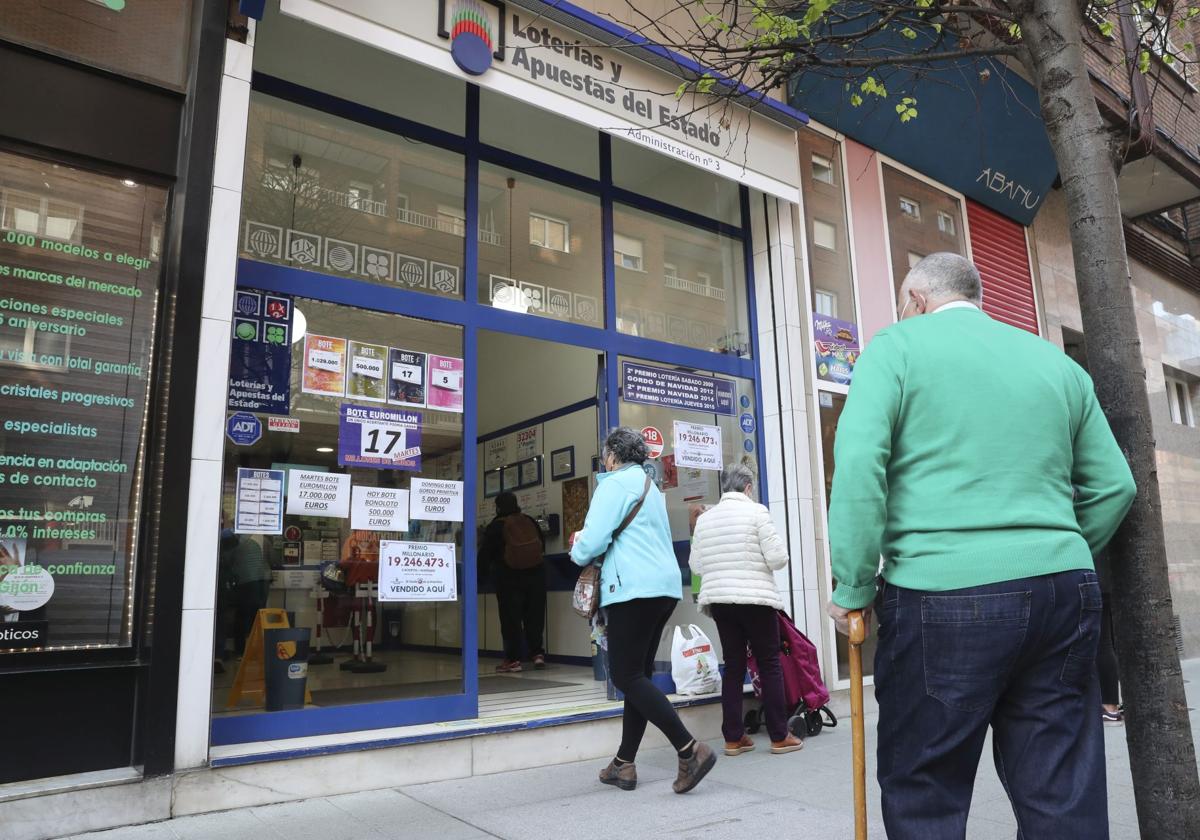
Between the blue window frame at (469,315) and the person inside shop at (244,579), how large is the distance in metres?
0.60

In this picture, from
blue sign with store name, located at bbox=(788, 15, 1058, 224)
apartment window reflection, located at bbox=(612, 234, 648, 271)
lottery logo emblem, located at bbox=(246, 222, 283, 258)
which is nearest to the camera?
lottery logo emblem, located at bbox=(246, 222, 283, 258)

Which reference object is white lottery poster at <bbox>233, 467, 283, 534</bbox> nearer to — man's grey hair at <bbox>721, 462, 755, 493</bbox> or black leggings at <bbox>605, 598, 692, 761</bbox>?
black leggings at <bbox>605, 598, 692, 761</bbox>

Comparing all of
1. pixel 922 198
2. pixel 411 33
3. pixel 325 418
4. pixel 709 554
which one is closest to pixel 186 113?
pixel 411 33

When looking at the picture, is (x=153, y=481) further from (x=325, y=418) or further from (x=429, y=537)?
(x=429, y=537)

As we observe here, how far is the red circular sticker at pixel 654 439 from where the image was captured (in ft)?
22.5

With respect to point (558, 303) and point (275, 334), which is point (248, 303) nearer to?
point (275, 334)

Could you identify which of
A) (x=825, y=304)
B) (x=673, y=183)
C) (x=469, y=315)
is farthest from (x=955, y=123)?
(x=469, y=315)

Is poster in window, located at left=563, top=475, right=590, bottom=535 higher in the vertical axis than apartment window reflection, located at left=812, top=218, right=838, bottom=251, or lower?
lower

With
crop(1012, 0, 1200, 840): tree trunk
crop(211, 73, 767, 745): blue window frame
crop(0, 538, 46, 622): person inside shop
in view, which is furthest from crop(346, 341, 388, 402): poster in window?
crop(1012, 0, 1200, 840): tree trunk

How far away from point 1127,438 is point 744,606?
2.88 metres

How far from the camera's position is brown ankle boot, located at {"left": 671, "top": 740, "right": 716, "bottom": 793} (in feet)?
14.1

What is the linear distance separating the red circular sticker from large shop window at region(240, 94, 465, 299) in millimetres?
1850

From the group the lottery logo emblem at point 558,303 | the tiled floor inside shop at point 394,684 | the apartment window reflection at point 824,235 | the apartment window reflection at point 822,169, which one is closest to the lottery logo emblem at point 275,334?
the tiled floor inside shop at point 394,684

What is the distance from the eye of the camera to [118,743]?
3.92 metres
